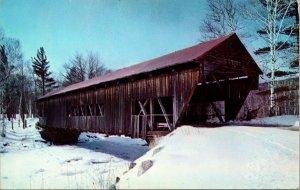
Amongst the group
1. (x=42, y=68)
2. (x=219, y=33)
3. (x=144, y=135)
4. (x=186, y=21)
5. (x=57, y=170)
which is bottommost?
(x=57, y=170)

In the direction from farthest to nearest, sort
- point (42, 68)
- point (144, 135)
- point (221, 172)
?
1. point (144, 135)
2. point (42, 68)
3. point (221, 172)

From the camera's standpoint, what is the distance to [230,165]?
3.50 m

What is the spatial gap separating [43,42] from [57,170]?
5.62m

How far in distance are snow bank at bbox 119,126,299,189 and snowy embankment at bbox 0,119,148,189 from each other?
196 centimetres

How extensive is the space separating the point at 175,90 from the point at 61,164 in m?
5.54

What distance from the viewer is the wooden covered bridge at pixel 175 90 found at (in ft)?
24.6

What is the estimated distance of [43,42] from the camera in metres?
5.28

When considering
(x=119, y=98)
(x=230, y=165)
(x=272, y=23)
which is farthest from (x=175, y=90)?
(x=230, y=165)

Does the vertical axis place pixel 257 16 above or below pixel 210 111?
above

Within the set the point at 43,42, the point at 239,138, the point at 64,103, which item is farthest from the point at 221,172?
the point at 64,103

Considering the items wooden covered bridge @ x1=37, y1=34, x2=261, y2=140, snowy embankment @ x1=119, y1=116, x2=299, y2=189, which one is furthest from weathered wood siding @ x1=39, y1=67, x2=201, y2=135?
snowy embankment @ x1=119, y1=116, x2=299, y2=189

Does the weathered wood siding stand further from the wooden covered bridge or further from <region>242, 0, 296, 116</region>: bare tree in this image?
<region>242, 0, 296, 116</region>: bare tree

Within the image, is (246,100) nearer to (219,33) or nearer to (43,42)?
(219,33)

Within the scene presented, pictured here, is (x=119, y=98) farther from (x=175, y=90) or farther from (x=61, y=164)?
(x=61, y=164)
